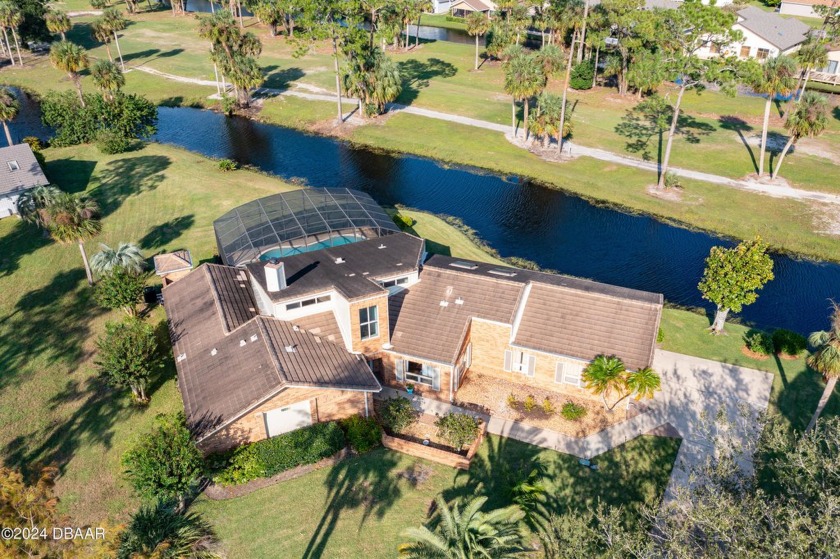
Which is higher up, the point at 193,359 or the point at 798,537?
the point at 798,537

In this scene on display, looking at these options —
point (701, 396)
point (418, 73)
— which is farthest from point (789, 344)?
point (418, 73)

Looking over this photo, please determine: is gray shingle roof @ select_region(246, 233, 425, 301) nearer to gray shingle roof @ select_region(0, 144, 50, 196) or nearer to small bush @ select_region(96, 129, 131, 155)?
gray shingle roof @ select_region(0, 144, 50, 196)

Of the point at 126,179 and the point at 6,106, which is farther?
the point at 126,179

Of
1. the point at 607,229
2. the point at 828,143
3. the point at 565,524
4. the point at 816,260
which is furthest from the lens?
the point at 828,143

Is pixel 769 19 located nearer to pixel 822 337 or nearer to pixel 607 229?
pixel 607 229

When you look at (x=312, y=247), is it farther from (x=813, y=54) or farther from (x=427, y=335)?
(x=813, y=54)

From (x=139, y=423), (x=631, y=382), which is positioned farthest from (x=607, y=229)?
(x=139, y=423)

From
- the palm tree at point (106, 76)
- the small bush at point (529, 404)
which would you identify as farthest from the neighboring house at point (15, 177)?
the small bush at point (529, 404)
